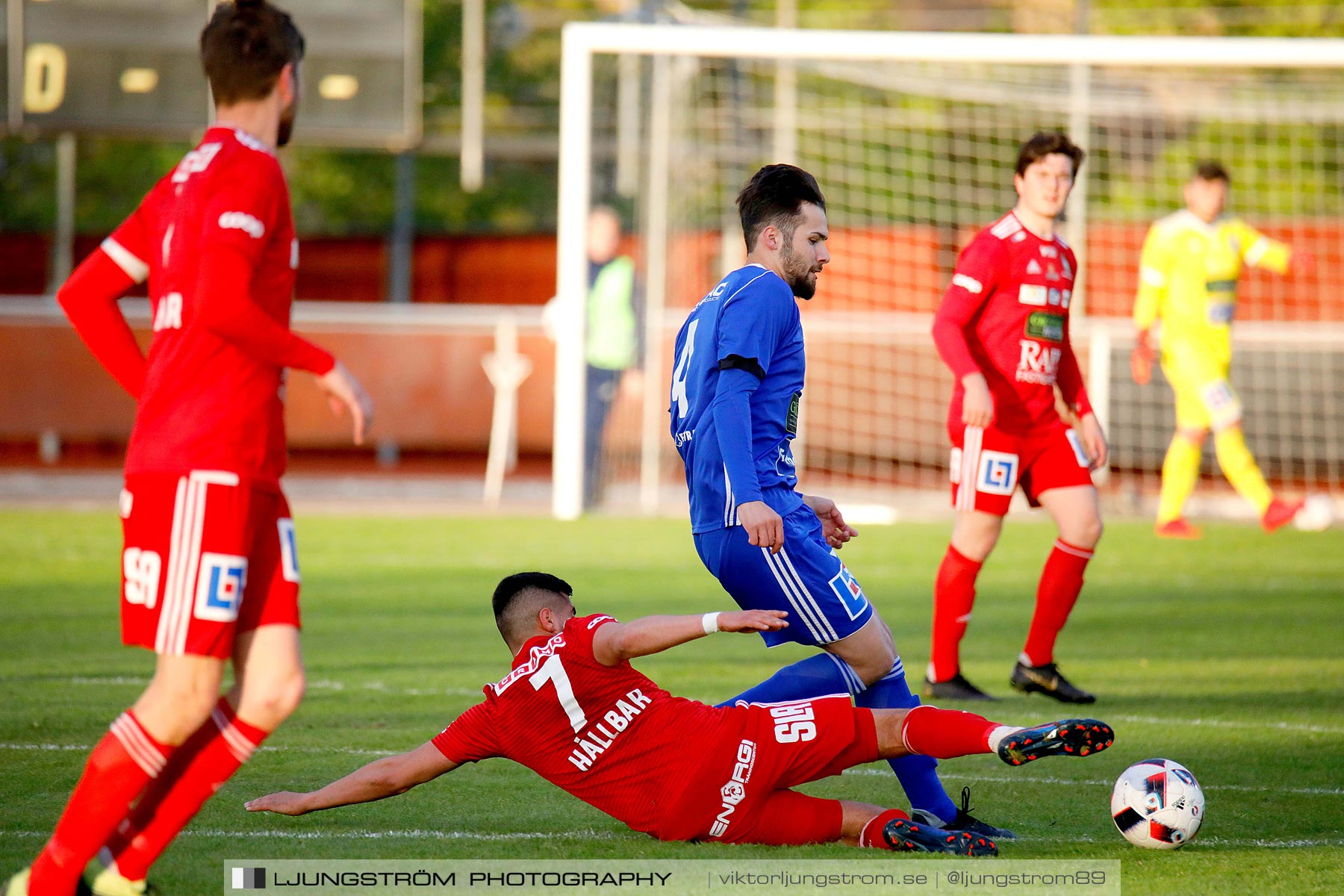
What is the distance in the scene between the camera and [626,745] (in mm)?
3793

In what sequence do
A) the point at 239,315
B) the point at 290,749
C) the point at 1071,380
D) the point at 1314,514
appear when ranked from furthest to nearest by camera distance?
the point at 1314,514, the point at 1071,380, the point at 290,749, the point at 239,315

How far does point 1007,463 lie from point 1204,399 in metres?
5.07

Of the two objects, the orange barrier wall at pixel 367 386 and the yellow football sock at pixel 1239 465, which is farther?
the orange barrier wall at pixel 367 386

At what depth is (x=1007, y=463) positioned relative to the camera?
19.4ft

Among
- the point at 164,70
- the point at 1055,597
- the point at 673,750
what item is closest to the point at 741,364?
the point at 673,750

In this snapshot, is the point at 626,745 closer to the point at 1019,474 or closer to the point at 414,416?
the point at 1019,474

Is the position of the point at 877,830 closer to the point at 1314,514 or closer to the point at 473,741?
the point at 473,741

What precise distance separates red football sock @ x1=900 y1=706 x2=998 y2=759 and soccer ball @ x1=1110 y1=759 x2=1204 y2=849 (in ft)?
1.63

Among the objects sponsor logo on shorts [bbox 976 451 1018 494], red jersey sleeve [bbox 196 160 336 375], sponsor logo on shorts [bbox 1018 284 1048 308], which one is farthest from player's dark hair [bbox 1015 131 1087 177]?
red jersey sleeve [bbox 196 160 336 375]

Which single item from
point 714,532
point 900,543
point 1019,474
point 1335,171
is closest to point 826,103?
point 1335,171

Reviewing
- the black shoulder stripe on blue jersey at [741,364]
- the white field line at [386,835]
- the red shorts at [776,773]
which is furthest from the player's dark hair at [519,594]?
the black shoulder stripe on blue jersey at [741,364]

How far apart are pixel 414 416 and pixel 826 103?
7.82m

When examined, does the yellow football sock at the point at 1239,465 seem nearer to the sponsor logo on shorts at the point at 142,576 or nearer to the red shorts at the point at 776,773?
the red shorts at the point at 776,773

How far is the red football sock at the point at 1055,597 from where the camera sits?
19.4ft
